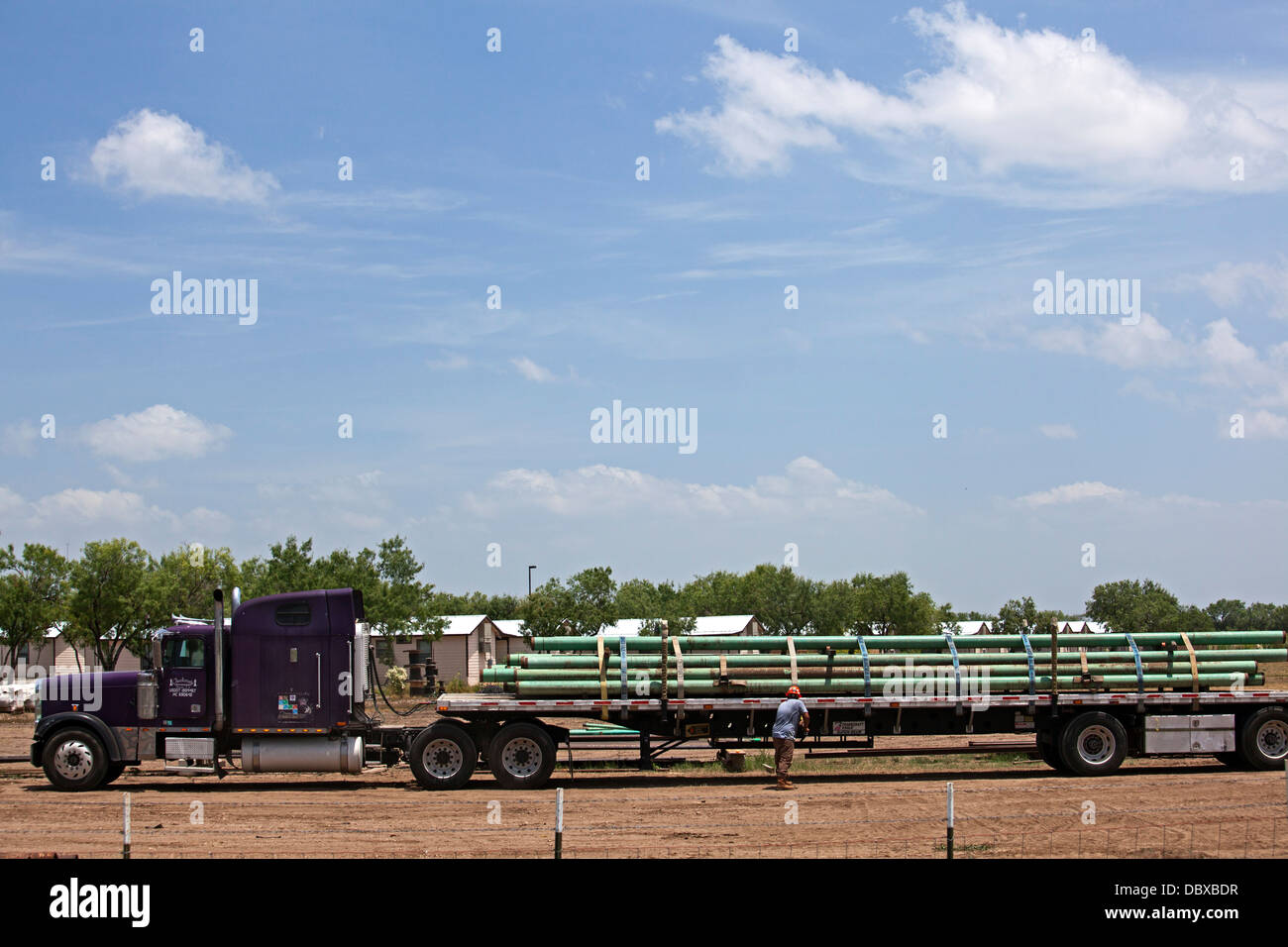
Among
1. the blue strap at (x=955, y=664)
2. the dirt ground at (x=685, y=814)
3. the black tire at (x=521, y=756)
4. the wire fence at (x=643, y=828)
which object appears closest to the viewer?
the wire fence at (x=643, y=828)

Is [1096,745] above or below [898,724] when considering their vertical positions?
below

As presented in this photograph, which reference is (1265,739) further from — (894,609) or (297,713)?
(894,609)

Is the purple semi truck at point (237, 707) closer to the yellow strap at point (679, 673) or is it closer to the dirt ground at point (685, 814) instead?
the dirt ground at point (685, 814)

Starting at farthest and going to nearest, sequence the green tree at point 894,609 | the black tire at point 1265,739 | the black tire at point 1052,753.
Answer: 1. the green tree at point 894,609
2. the black tire at point 1265,739
3. the black tire at point 1052,753

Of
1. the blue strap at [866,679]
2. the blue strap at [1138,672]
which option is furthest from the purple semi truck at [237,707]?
the blue strap at [1138,672]

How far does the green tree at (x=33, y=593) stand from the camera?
54.4 m

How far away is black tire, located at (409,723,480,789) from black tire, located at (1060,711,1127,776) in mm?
10439

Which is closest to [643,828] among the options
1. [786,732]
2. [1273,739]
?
[786,732]

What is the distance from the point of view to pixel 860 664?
21031 mm

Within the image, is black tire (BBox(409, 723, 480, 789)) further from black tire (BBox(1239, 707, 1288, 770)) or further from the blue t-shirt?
black tire (BBox(1239, 707, 1288, 770))

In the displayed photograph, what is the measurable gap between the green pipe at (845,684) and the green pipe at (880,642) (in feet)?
2.12

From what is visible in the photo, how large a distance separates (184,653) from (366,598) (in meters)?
41.8

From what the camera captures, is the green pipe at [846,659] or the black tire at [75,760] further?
the green pipe at [846,659]
